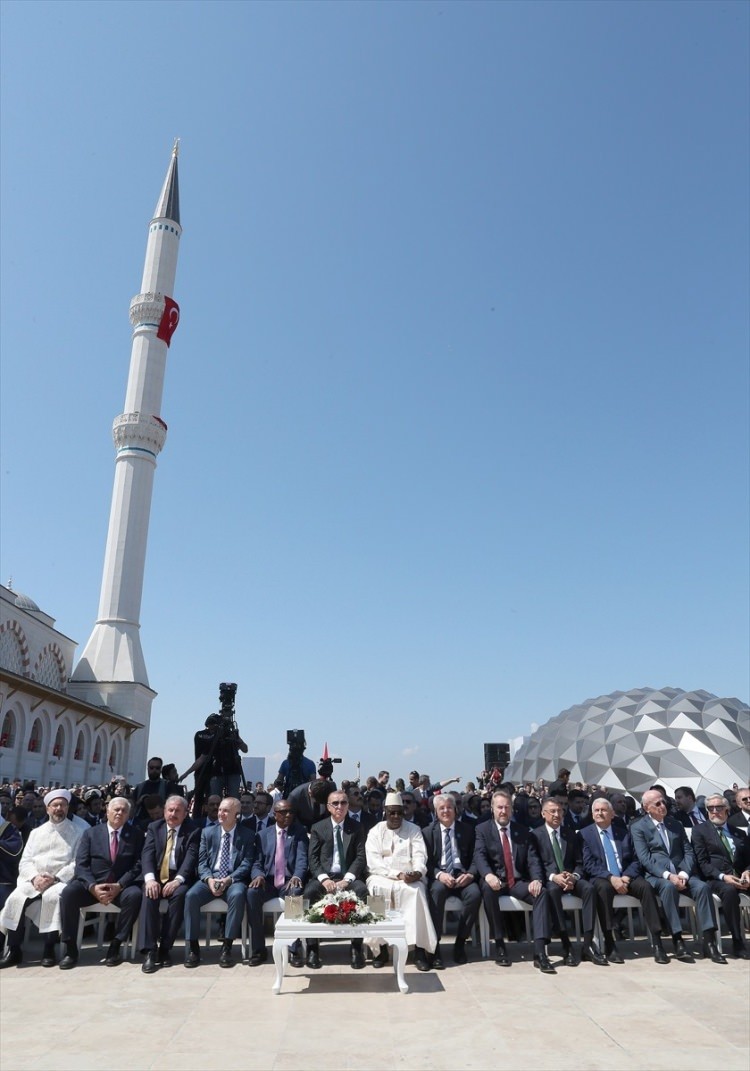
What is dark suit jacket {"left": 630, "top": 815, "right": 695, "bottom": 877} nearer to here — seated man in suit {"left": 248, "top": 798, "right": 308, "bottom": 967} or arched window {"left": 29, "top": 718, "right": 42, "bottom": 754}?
seated man in suit {"left": 248, "top": 798, "right": 308, "bottom": 967}

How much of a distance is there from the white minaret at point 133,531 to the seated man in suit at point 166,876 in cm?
3380

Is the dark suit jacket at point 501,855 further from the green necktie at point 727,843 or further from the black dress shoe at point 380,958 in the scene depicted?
the green necktie at point 727,843

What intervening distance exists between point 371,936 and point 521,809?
A: 5.47 meters

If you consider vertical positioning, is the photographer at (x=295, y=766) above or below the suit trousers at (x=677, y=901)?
above

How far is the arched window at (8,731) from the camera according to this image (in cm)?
2752

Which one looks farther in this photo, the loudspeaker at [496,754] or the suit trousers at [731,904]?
the loudspeaker at [496,754]

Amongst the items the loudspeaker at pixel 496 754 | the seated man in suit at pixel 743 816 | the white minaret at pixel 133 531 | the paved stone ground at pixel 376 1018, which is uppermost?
the white minaret at pixel 133 531

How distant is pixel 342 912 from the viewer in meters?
5.95

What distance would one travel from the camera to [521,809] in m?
10.8

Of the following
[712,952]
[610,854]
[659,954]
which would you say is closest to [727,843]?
[712,952]

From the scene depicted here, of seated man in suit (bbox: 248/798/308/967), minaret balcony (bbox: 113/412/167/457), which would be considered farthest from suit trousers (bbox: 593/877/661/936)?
minaret balcony (bbox: 113/412/167/457)

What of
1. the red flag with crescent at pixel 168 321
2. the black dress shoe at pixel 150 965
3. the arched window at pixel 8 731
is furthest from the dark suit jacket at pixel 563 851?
the red flag with crescent at pixel 168 321

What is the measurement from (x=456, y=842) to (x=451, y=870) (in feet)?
0.91

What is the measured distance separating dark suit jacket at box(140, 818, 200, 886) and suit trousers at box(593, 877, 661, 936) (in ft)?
13.0
